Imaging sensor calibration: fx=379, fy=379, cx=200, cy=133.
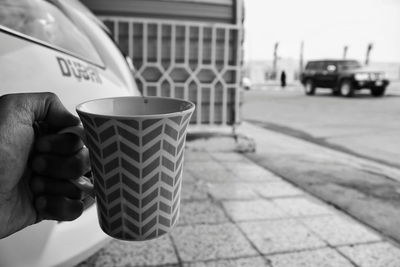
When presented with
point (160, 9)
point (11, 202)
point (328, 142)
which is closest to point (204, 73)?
point (160, 9)

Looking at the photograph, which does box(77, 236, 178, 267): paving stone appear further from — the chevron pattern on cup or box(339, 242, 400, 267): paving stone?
the chevron pattern on cup

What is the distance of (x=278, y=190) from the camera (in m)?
2.94

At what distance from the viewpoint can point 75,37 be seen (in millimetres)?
1409

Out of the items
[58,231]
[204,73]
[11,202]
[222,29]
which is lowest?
[58,231]

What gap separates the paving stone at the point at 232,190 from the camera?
2762mm

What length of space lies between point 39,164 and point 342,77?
14.8 m

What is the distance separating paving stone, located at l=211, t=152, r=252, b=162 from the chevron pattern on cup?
328 cm

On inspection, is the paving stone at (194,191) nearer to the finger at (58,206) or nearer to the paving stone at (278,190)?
the paving stone at (278,190)

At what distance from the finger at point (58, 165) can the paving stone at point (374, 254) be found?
5.25 ft

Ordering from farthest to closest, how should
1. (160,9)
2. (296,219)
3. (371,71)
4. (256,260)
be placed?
(371,71), (160,9), (296,219), (256,260)

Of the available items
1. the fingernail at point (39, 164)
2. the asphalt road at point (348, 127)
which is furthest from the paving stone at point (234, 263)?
the asphalt road at point (348, 127)

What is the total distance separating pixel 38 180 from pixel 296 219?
1963mm

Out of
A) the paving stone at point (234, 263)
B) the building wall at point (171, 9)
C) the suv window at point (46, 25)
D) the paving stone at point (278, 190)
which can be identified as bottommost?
the paving stone at point (234, 263)

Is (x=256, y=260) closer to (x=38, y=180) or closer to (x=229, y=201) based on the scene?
(x=229, y=201)
